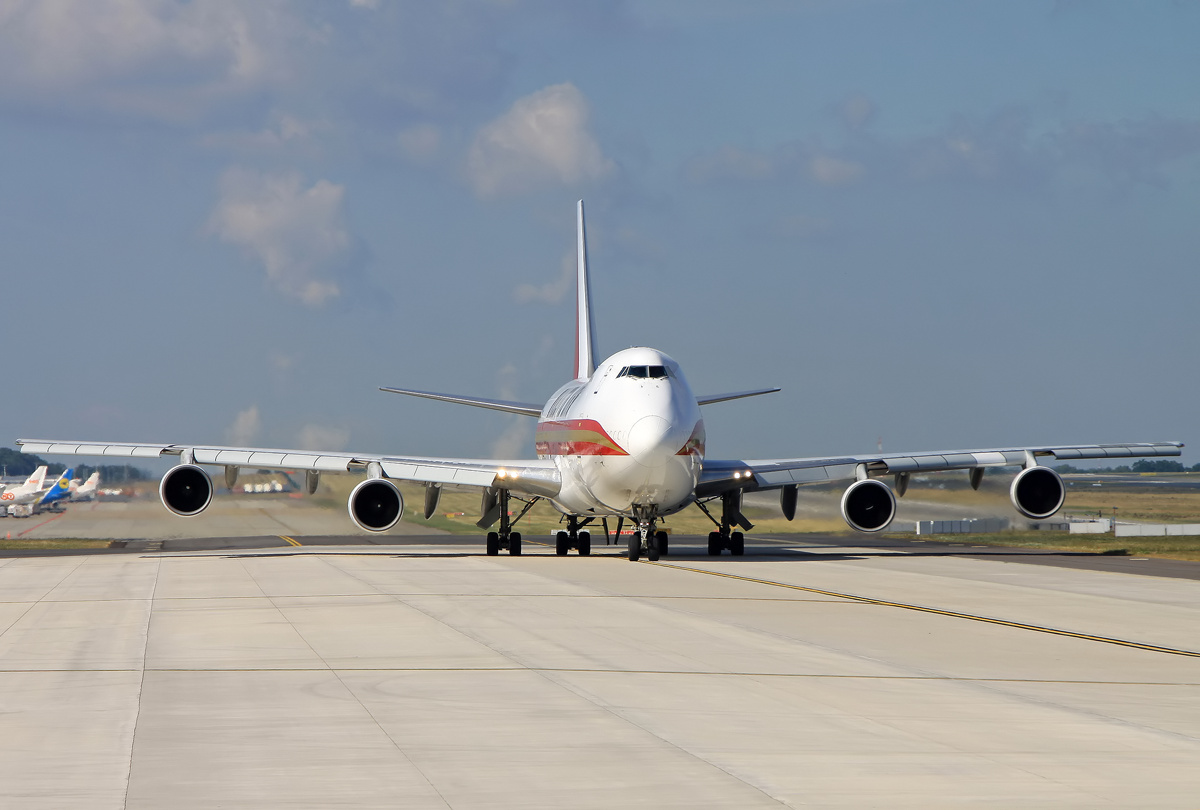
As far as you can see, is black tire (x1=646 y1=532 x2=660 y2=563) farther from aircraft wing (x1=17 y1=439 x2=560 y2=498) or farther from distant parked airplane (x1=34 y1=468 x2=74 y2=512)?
distant parked airplane (x1=34 y1=468 x2=74 y2=512)

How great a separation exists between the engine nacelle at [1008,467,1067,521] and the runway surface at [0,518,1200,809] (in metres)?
A: 11.0

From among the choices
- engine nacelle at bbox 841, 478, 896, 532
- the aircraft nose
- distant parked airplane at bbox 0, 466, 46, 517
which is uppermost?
distant parked airplane at bbox 0, 466, 46, 517

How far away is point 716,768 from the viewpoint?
8.48m

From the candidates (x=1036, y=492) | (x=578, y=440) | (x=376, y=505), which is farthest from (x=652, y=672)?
(x=1036, y=492)

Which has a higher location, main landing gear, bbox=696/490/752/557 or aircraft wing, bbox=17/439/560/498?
aircraft wing, bbox=17/439/560/498

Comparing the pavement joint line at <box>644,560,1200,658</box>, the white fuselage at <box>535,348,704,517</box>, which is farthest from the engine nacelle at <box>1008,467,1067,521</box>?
the pavement joint line at <box>644,560,1200,658</box>

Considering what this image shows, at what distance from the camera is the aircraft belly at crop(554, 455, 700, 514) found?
2998 centimetres

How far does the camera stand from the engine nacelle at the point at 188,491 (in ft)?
113

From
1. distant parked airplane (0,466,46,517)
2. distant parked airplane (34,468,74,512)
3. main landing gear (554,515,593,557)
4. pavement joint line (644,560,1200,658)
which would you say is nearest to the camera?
pavement joint line (644,560,1200,658)

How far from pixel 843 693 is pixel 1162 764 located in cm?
332

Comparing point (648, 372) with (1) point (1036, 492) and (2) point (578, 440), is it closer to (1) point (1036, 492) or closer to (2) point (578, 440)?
(2) point (578, 440)

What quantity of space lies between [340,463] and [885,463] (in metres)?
14.1

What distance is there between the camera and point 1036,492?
34.8 meters

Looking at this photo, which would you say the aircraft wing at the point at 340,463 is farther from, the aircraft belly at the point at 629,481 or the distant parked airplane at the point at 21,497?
the distant parked airplane at the point at 21,497
